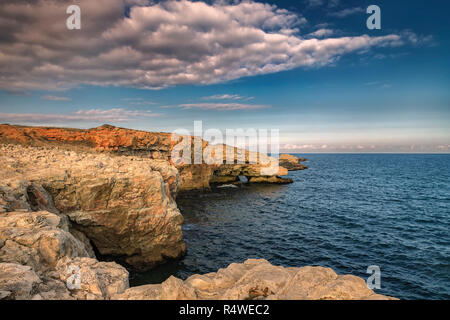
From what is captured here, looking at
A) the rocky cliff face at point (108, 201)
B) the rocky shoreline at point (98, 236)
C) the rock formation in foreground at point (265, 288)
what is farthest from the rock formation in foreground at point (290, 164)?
the rock formation in foreground at point (265, 288)

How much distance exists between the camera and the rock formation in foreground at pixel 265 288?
581cm

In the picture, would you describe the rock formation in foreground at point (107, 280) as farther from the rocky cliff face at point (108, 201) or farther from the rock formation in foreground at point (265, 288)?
the rocky cliff face at point (108, 201)

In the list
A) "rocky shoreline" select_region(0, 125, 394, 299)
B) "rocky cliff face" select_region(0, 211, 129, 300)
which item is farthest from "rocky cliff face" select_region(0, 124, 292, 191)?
"rocky cliff face" select_region(0, 211, 129, 300)

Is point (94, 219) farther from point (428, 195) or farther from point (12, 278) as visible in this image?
point (428, 195)

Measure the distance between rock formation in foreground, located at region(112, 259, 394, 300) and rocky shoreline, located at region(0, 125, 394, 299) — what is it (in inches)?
1.0

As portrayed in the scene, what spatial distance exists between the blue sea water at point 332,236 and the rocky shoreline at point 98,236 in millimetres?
3739

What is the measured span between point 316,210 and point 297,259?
17.8 m

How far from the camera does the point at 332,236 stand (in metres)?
25.9

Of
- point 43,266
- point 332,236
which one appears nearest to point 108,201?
point 43,266

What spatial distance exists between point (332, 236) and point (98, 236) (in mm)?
22857

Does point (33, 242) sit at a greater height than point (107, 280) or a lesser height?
greater

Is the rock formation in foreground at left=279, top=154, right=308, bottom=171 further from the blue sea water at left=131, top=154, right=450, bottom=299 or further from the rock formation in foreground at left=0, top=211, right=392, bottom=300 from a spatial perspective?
the rock formation in foreground at left=0, top=211, right=392, bottom=300

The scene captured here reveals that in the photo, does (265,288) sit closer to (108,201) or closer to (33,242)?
(33,242)
